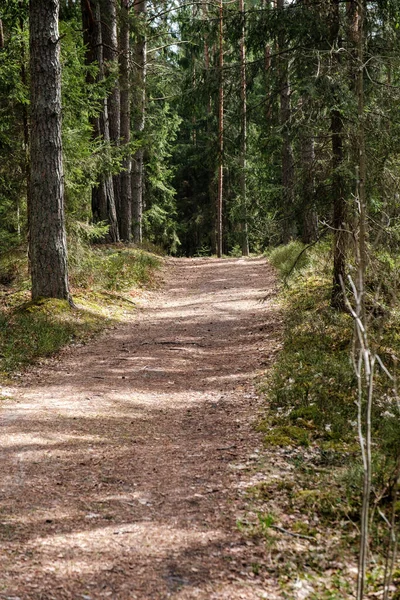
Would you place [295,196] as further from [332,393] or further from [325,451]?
[325,451]

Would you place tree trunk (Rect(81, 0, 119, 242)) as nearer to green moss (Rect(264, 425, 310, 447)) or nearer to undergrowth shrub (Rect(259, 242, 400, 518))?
undergrowth shrub (Rect(259, 242, 400, 518))

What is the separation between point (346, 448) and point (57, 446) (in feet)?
9.03

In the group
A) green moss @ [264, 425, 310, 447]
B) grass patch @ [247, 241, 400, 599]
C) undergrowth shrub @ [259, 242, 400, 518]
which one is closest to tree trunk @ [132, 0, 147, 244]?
undergrowth shrub @ [259, 242, 400, 518]

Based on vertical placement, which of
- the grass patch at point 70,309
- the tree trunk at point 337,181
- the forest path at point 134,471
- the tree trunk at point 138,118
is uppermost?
the tree trunk at point 138,118

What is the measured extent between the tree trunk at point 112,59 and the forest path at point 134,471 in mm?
9875

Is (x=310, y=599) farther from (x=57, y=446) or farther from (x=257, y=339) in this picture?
(x=257, y=339)

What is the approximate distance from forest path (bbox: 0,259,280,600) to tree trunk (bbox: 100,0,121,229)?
9875 mm

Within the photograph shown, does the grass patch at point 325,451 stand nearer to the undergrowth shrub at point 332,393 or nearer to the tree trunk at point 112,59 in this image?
the undergrowth shrub at point 332,393

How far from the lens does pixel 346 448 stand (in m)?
5.55

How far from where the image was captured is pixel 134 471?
5270mm

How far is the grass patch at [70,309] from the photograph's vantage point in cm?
974

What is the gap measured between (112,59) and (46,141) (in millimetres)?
9840

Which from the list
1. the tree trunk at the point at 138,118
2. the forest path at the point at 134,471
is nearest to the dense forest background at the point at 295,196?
the forest path at the point at 134,471

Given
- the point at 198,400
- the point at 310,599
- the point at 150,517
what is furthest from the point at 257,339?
the point at 310,599
